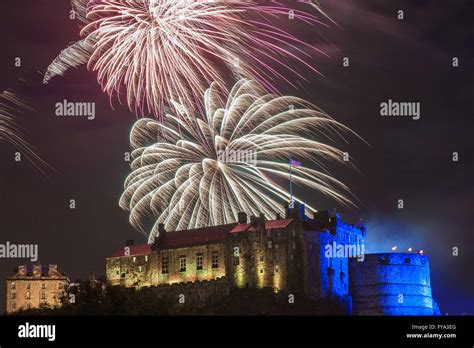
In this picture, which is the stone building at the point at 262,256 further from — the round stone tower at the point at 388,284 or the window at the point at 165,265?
the round stone tower at the point at 388,284

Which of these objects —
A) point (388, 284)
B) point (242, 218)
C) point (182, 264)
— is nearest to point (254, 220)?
point (242, 218)

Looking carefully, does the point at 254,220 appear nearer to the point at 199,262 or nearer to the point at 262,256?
the point at 262,256

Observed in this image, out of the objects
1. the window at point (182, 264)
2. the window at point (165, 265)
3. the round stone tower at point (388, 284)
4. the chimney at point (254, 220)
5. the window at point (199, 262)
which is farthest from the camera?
the window at point (165, 265)

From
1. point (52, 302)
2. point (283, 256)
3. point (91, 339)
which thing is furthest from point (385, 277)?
point (91, 339)

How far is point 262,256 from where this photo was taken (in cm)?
14362

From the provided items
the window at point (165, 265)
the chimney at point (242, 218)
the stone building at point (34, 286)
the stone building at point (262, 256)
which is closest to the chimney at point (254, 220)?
the stone building at point (262, 256)

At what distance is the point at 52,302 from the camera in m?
171

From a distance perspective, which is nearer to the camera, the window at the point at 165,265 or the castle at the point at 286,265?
the castle at the point at 286,265

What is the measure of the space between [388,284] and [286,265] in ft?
52.3

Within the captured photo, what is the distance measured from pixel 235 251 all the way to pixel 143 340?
45.4 metres

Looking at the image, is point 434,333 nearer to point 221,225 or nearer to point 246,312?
point 246,312

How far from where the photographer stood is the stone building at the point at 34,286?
6767 inches

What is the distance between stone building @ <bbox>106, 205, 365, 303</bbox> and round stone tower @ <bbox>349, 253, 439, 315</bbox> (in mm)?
2662

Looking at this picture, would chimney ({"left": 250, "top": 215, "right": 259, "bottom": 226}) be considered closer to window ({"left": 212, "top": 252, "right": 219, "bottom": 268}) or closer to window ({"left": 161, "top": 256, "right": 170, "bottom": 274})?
window ({"left": 212, "top": 252, "right": 219, "bottom": 268})
